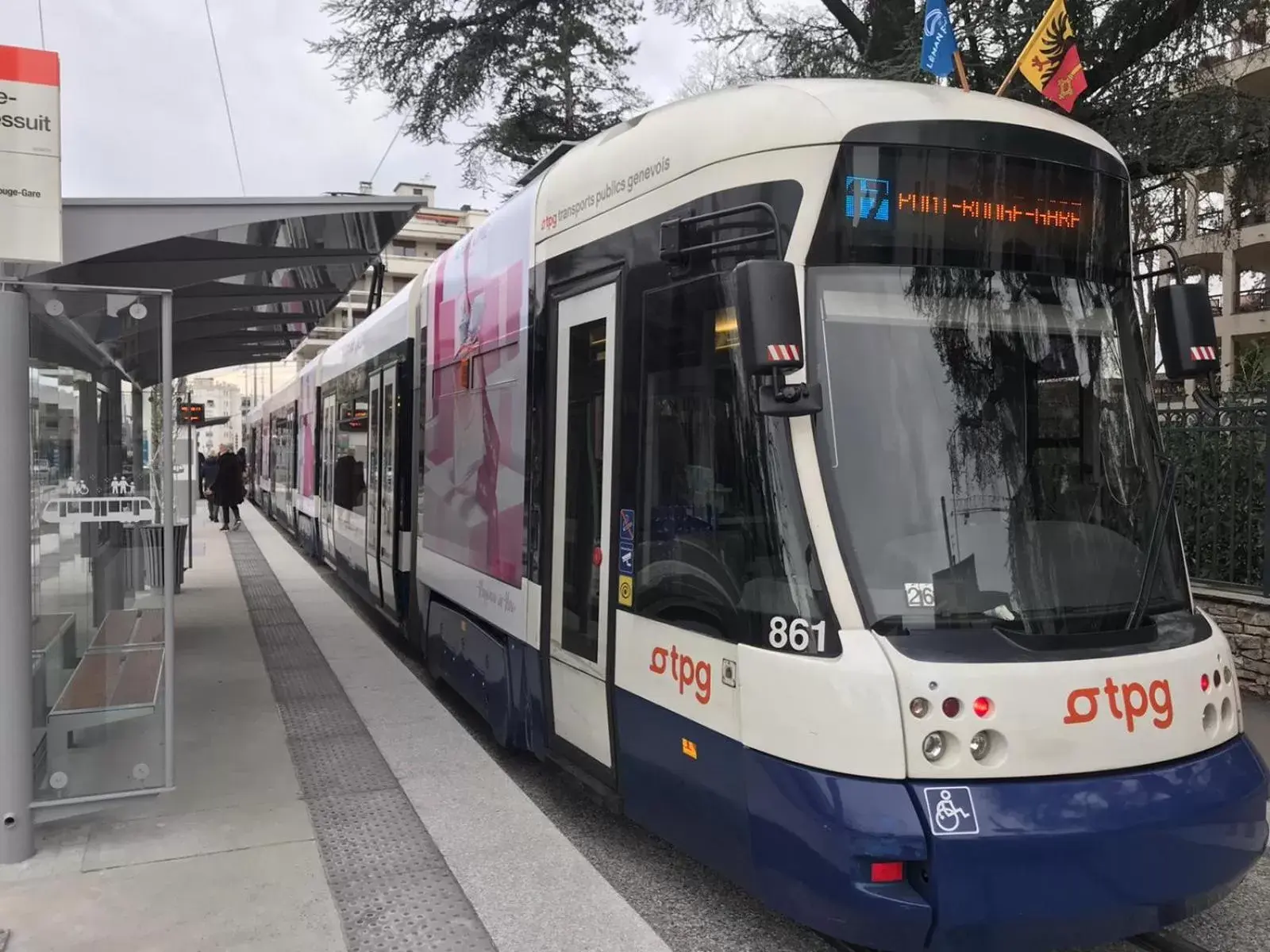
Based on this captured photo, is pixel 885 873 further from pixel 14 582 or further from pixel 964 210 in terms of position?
pixel 14 582

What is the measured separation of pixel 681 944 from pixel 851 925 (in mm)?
911

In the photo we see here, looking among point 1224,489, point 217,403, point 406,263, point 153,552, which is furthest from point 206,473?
point 406,263

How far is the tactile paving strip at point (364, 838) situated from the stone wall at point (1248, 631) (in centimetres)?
602

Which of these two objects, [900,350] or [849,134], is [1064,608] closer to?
[900,350]

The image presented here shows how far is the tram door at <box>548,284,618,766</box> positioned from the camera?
4.53 meters

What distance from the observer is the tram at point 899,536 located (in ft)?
10.5

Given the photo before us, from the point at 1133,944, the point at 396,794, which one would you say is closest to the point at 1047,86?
the point at 1133,944

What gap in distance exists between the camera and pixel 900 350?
140 inches

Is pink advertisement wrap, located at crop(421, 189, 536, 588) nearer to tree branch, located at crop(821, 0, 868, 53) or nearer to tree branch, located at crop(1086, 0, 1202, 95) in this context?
tree branch, located at crop(1086, 0, 1202, 95)

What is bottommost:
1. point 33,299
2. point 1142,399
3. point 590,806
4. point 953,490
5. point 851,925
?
point 590,806

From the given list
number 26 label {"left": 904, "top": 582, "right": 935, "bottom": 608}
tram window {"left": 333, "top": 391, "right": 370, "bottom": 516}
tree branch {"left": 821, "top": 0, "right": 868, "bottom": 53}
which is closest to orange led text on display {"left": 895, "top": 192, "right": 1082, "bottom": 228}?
number 26 label {"left": 904, "top": 582, "right": 935, "bottom": 608}

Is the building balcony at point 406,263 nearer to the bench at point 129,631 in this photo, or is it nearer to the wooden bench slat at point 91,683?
the bench at point 129,631

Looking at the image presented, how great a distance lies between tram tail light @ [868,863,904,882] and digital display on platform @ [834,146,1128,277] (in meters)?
2.00

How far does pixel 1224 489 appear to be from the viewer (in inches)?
313
